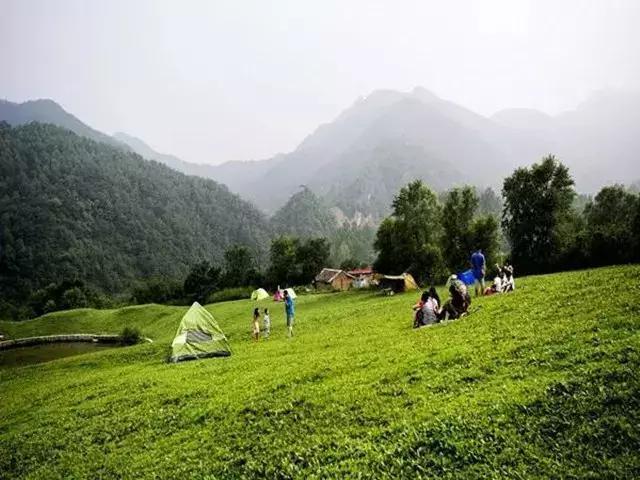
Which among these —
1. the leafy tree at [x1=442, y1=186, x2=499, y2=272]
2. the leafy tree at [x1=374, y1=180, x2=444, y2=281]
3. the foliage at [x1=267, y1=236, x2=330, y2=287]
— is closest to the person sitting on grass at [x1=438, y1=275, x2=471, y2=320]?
the leafy tree at [x1=374, y1=180, x2=444, y2=281]

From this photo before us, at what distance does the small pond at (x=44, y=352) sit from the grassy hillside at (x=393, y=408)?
3513cm

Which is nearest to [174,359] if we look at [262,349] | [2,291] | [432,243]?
[262,349]

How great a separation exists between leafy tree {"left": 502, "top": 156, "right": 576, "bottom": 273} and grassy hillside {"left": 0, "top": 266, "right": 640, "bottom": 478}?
45.1 meters

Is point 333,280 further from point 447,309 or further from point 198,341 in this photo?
point 447,309

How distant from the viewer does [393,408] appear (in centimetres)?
1438

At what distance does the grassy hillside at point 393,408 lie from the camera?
11312 millimetres

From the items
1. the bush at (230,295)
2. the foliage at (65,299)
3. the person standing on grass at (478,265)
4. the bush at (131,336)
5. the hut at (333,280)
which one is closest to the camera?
the person standing on grass at (478,265)

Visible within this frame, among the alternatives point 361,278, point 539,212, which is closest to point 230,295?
point 361,278

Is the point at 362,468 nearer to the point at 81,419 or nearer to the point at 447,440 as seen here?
the point at 447,440

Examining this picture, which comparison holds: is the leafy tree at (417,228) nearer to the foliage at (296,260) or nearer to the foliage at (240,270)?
the foliage at (296,260)

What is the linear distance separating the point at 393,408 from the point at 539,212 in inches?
2583

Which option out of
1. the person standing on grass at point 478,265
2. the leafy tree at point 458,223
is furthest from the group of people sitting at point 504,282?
the leafy tree at point 458,223

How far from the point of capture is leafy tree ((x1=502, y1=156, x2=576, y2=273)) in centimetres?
6888

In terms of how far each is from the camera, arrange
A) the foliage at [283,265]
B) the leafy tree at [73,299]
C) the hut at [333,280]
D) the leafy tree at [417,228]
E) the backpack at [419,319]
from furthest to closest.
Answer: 1. the foliage at [283,265]
2. the hut at [333,280]
3. the leafy tree at [73,299]
4. the leafy tree at [417,228]
5. the backpack at [419,319]
